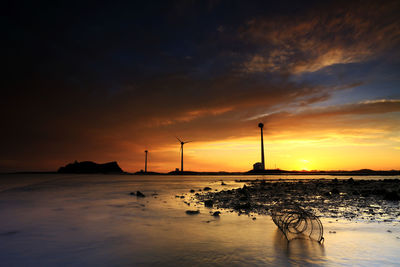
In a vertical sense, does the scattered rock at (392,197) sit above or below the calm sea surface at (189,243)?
above

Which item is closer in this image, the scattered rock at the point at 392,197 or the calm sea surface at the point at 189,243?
the calm sea surface at the point at 189,243

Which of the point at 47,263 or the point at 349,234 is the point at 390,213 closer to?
the point at 349,234

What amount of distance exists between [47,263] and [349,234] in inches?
454

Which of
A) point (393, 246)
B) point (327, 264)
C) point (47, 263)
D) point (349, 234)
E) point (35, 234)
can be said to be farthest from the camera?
point (35, 234)

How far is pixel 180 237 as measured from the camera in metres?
10.3

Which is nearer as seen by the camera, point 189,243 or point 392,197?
point 189,243

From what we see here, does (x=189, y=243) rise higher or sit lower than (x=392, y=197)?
lower

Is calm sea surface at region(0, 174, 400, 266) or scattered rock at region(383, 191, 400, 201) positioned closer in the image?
calm sea surface at region(0, 174, 400, 266)

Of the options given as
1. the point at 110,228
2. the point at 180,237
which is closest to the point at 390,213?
the point at 180,237

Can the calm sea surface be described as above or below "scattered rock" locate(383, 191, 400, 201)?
below

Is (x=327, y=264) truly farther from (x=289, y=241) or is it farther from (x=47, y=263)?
(x=47, y=263)

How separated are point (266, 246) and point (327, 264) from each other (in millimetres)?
2203

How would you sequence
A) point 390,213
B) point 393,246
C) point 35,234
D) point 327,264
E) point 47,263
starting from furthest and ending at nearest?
point 390,213
point 35,234
point 393,246
point 47,263
point 327,264

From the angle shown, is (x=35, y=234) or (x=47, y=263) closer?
(x=47, y=263)
